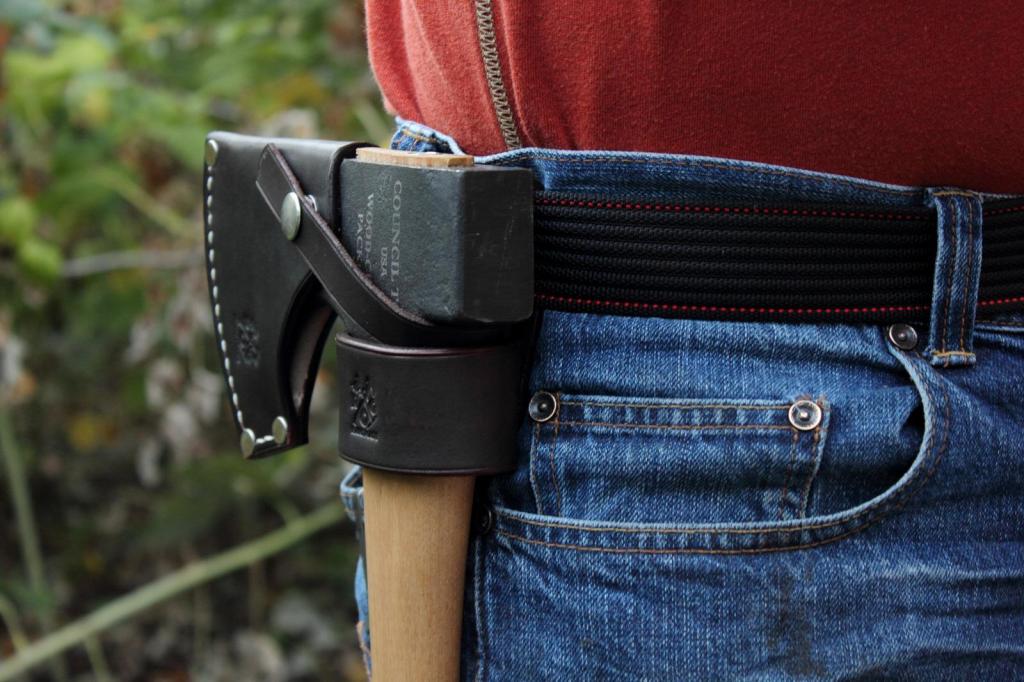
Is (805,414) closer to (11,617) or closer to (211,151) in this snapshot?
(211,151)

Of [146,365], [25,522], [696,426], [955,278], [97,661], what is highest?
[955,278]

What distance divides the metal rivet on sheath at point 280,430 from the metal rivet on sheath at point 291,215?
0.59ft

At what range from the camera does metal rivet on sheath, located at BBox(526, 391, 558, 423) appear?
810 millimetres

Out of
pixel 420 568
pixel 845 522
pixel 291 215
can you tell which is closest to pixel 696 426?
pixel 845 522

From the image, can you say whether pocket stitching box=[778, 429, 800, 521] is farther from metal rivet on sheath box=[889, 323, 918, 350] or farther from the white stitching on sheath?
the white stitching on sheath

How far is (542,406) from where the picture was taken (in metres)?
0.82

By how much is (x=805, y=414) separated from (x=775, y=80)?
23 centimetres

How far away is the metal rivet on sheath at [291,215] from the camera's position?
33.8 inches

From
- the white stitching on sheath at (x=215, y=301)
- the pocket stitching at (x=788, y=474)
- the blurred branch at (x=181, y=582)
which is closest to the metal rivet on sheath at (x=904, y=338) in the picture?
the pocket stitching at (x=788, y=474)

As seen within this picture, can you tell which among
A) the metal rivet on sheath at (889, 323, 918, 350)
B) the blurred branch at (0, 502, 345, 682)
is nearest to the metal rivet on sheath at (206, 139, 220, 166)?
the metal rivet on sheath at (889, 323, 918, 350)

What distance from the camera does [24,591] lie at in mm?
2520

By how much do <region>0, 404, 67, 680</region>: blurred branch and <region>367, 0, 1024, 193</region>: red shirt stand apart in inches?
84.8

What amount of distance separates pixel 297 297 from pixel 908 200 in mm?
486

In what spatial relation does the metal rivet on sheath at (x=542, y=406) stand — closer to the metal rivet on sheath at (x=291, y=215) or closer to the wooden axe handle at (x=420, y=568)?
the wooden axe handle at (x=420, y=568)
